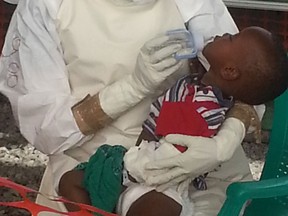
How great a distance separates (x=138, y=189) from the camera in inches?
49.4

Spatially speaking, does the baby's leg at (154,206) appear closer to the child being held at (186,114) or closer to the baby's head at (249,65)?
the child being held at (186,114)

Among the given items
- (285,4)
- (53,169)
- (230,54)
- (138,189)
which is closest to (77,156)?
(53,169)

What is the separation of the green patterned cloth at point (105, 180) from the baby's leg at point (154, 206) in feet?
0.12

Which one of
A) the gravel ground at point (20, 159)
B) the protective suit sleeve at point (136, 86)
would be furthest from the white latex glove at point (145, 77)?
the gravel ground at point (20, 159)

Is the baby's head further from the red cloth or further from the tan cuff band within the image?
the tan cuff band

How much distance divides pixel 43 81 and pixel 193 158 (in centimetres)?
29

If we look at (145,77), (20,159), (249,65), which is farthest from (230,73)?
(20,159)

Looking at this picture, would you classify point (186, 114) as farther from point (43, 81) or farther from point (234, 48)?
point (43, 81)

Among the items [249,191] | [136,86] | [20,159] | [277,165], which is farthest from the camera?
[20,159]

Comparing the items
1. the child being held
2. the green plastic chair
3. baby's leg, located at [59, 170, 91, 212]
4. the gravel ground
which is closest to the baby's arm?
the child being held

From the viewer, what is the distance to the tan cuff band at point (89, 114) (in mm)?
1285

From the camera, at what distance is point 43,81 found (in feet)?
4.29

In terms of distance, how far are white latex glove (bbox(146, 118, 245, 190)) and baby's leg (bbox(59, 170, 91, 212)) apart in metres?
0.12

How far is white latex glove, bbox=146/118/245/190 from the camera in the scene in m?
1.21
